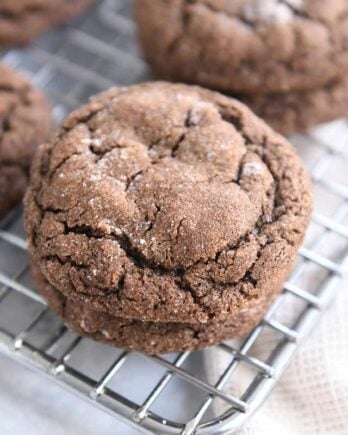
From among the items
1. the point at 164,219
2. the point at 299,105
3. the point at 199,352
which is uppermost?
the point at 299,105

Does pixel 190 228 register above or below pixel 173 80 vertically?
below

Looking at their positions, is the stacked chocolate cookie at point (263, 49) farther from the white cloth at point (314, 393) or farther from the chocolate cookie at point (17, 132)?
the white cloth at point (314, 393)

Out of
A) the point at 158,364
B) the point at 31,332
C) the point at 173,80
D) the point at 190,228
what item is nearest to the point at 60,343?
the point at 31,332

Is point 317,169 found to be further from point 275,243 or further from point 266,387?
point 266,387

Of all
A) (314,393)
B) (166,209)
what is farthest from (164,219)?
(314,393)

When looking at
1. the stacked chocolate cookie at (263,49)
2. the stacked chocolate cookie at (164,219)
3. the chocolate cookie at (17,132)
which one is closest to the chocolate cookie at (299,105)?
the stacked chocolate cookie at (263,49)

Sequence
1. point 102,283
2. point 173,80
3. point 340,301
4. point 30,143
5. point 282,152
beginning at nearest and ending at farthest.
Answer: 1. point 102,283
2. point 282,152
3. point 340,301
4. point 30,143
5. point 173,80

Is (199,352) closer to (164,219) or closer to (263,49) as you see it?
(164,219)

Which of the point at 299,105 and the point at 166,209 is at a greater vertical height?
the point at 299,105
